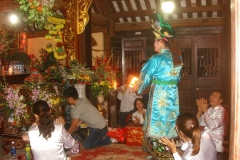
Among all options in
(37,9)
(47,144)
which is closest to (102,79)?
(37,9)

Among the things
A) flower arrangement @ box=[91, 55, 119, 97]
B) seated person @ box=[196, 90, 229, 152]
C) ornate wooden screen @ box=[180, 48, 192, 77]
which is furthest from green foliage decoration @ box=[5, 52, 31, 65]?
ornate wooden screen @ box=[180, 48, 192, 77]

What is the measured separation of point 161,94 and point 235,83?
2.49m

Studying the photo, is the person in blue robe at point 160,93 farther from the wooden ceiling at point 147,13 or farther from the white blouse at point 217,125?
the wooden ceiling at point 147,13

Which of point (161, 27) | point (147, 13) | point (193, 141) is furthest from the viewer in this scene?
point (147, 13)

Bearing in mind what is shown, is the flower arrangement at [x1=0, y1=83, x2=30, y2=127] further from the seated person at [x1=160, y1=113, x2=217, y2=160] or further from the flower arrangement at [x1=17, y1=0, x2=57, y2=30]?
the seated person at [x1=160, y1=113, x2=217, y2=160]

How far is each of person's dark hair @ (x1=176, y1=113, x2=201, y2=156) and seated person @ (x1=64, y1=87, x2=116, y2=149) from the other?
228 centimetres

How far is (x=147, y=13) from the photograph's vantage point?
881cm

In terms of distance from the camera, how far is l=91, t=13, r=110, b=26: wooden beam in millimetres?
Result: 8562

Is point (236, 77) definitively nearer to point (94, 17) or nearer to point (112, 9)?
point (94, 17)

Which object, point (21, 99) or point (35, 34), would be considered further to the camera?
point (35, 34)

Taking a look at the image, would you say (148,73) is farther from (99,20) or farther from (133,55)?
(133,55)

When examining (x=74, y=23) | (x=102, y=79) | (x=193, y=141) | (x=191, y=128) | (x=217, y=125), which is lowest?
(x=217, y=125)

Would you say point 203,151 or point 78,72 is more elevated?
point 78,72

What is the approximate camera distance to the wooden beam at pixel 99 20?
856 centimetres
